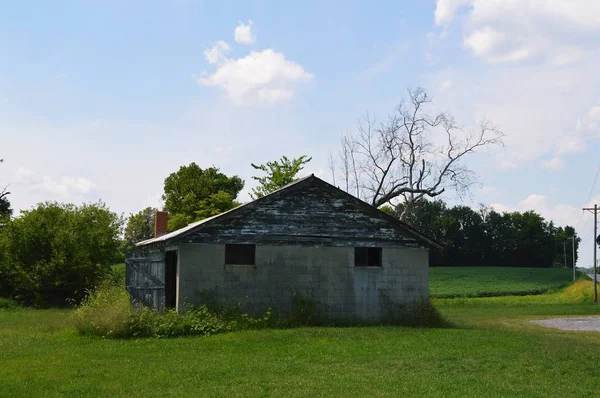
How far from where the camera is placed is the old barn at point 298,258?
Result: 2270cm

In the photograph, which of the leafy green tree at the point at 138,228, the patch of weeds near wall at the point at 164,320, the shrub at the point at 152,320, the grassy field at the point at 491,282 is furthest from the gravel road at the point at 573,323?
the leafy green tree at the point at 138,228

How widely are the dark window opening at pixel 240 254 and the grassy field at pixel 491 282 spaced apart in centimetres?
3466

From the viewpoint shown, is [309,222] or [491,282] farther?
[491,282]

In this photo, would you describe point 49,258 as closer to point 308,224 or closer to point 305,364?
point 308,224

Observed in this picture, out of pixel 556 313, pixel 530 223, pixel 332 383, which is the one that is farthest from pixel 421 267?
A: pixel 530 223

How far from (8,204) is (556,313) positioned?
155 ft

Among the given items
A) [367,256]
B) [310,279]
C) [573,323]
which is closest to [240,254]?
[310,279]

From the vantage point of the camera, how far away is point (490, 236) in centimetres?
11512

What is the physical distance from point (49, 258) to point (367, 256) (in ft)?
70.8

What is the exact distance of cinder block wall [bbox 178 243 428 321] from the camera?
Answer: 22.6 meters

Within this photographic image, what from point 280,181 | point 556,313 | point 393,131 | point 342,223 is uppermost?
point 393,131

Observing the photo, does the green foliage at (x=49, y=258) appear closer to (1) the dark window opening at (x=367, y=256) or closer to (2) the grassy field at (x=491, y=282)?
(1) the dark window opening at (x=367, y=256)

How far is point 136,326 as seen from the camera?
19.9m

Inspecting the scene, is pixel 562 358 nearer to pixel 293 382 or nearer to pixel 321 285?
pixel 293 382
